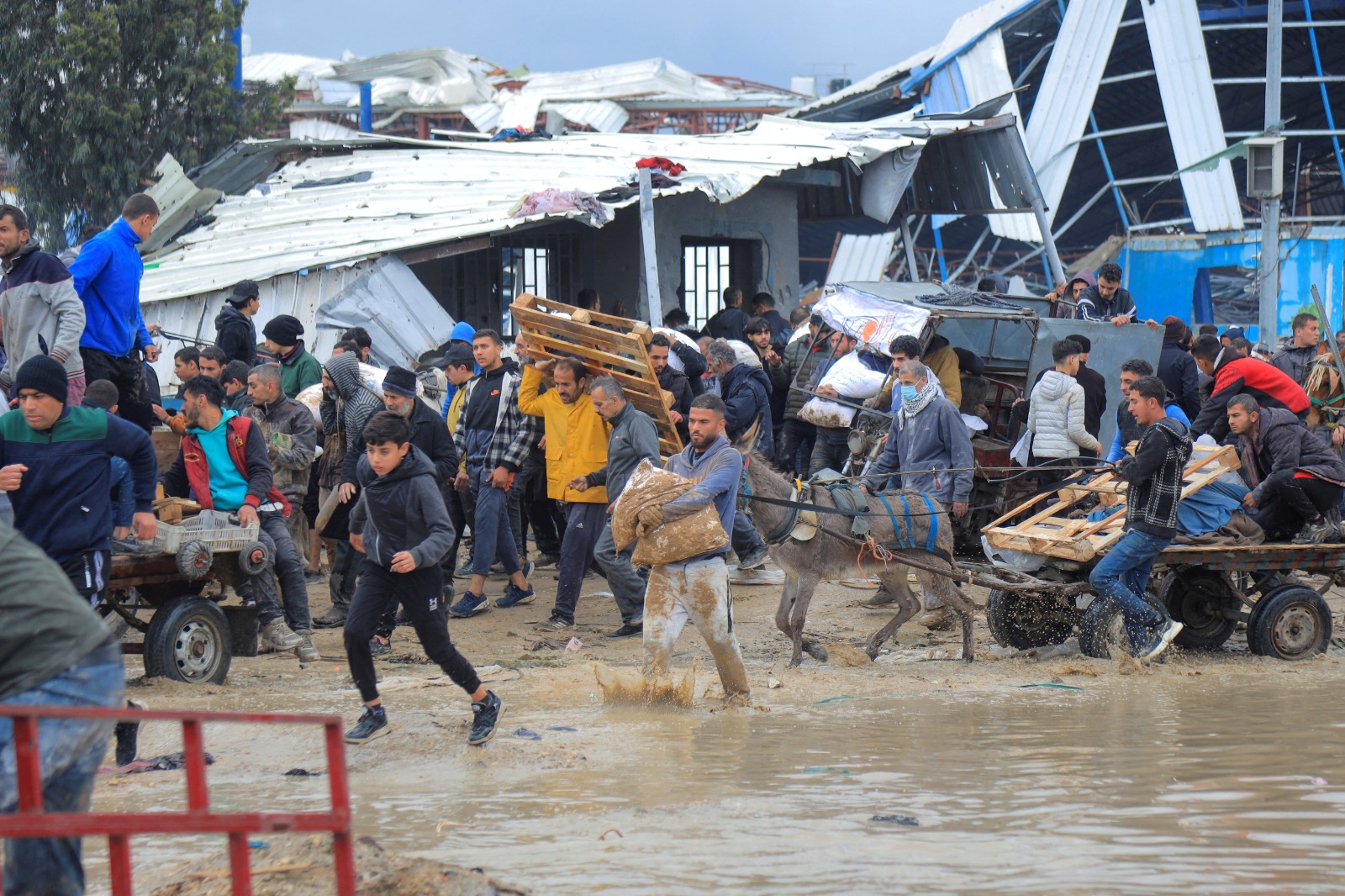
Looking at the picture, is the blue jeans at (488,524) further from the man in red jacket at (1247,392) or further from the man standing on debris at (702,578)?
the man in red jacket at (1247,392)

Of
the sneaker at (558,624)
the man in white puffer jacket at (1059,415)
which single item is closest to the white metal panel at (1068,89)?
the man in white puffer jacket at (1059,415)

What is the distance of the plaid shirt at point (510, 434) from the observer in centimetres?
1026

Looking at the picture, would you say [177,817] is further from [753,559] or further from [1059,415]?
[1059,415]

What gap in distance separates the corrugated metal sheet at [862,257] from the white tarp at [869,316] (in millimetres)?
15253

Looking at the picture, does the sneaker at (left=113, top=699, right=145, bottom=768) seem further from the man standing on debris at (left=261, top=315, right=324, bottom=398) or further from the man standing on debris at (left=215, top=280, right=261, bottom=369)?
the man standing on debris at (left=215, top=280, right=261, bottom=369)

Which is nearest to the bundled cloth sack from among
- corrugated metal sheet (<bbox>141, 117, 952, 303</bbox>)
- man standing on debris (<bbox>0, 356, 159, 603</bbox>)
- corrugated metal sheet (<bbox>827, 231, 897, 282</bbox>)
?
corrugated metal sheet (<bbox>141, 117, 952, 303</bbox>)

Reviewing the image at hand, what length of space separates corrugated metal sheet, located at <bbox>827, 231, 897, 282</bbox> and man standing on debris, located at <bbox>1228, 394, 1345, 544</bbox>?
19.0m

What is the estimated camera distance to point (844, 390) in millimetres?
11898

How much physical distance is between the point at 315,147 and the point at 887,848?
15.9 m

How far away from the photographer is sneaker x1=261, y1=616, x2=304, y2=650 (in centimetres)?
883

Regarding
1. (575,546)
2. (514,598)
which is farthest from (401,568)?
(514,598)

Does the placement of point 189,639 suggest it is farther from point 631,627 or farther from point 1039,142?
point 1039,142

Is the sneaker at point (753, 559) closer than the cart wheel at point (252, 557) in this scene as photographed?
No

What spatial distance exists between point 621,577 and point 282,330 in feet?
11.8
